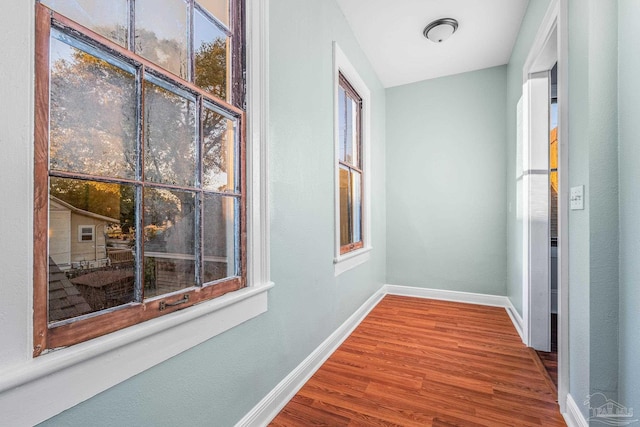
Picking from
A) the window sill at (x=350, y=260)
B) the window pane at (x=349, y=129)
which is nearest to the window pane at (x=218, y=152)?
the window sill at (x=350, y=260)

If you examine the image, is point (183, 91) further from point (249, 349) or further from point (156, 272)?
point (249, 349)

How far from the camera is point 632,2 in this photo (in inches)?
45.4

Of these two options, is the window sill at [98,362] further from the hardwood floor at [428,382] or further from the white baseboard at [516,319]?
the white baseboard at [516,319]

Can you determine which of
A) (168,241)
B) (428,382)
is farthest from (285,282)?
(428,382)

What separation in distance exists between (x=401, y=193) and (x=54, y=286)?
11.5ft

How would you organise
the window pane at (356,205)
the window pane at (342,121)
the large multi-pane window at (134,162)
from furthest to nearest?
the window pane at (356,205), the window pane at (342,121), the large multi-pane window at (134,162)

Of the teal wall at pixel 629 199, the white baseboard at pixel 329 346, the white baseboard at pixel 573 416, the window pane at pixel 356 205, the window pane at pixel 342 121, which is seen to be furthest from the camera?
the window pane at pixel 356 205

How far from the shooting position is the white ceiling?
2.37 m

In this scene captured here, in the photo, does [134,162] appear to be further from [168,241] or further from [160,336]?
[160,336]

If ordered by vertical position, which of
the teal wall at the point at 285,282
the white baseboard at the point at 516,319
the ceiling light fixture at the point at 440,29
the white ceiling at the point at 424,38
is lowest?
the white baseboard at the point at 516,319

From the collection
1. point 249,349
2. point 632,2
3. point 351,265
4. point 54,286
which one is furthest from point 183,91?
point 351,265

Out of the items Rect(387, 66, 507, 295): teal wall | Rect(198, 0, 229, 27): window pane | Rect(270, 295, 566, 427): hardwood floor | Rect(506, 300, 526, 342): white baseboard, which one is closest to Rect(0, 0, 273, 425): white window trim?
Rect(198, 0, 229, 27): window pane

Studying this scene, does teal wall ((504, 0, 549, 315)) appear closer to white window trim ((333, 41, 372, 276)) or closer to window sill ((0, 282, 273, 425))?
white window trim ((333, 41, 372, 276))

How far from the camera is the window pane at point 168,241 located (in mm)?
1038
